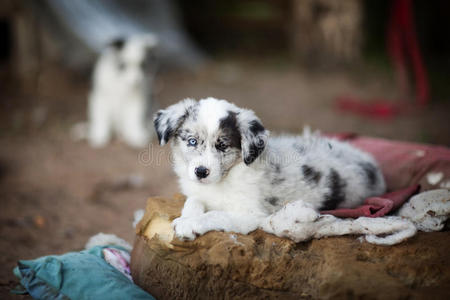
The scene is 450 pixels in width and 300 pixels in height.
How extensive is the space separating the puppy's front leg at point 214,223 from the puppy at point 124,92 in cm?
440

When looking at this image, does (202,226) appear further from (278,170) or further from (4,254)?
(4,254)

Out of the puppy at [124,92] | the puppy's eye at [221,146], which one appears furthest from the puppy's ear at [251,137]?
the puppy at [124,92]

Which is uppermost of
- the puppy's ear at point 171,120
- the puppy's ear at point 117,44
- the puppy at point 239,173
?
the puppy's ear at point 117,44

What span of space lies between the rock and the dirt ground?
151 centimetres

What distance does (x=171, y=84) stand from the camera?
1048 cm

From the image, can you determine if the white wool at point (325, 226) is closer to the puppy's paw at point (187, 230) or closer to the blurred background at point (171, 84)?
the puppy's paw at point (187, 230)

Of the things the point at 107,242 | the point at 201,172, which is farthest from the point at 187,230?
the point at 107,242

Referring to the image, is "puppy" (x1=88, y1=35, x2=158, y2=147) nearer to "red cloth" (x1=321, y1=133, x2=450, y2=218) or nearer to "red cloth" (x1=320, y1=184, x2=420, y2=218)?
"red cloth" (x1=321, y1=133, x2=450, y2=218)

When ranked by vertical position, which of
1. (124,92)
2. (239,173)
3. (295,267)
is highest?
(124,92)

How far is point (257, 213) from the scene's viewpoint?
341 centimetres

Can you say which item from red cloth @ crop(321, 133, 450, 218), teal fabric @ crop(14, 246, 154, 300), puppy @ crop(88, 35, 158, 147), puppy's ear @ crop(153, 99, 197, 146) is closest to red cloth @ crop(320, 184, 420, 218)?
red cloth @ crop(321, 133, 450, 218)

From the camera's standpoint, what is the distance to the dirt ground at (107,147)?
500cm

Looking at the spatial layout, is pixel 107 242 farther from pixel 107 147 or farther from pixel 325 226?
pixel 107 147

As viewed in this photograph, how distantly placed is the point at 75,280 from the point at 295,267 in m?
1.62
